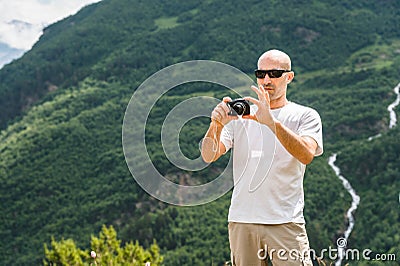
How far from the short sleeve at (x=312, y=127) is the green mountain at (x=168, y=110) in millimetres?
31577

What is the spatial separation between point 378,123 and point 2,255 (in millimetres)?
38053

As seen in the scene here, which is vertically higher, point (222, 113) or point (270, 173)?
point (222, 113)

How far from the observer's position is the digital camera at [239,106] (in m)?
2.50

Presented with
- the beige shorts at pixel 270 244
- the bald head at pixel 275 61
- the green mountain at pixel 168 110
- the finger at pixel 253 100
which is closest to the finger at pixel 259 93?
the finger at pixel 253 100

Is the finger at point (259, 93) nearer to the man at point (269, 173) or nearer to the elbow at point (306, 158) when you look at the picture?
the man at point (269, 173)

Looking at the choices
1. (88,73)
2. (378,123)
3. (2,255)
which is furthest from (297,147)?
(88,73)

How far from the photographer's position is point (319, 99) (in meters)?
68.9

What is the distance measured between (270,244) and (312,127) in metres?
0.50

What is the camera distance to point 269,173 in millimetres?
2588

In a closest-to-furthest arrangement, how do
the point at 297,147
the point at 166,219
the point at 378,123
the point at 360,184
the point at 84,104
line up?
the point at 297,147
the point at 166,219
the point at 360,184
the point at 378,123
the point at 84,104

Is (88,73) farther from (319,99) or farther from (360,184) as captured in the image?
(360,184)

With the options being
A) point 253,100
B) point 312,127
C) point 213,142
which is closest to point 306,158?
point 312,127

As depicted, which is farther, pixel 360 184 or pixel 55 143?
pixel 55 143

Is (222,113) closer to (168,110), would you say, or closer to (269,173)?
(269,173)
